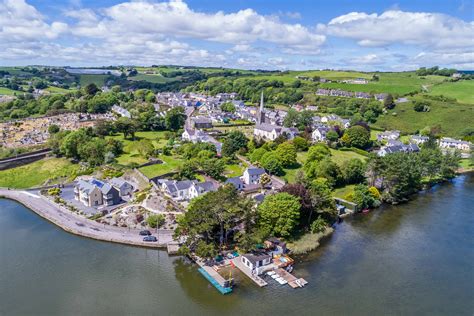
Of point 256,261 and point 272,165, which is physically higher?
point 272,165

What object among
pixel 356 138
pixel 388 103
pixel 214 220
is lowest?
pixel 214 220

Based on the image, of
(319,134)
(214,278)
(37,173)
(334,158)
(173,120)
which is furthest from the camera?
(173,120)

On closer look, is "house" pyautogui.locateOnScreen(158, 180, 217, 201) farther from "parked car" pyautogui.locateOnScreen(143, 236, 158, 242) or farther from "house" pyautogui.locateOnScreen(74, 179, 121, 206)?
"parked car" pyautogui.locateOnScreen(143, 236, 158, 242)

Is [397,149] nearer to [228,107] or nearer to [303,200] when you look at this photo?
[303,200]

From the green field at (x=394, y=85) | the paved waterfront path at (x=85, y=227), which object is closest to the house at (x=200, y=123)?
the paved waterfront path at (x=85, y=227)

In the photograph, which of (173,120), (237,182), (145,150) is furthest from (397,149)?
(173,120)

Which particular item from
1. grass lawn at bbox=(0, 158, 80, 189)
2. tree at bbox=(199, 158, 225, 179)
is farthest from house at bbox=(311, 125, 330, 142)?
grass lawn at bbox=(0, 158, 80, 189)

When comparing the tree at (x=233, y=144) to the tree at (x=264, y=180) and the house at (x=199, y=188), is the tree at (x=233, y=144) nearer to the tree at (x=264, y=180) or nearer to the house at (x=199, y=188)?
the tree at (x=264, y=180)
